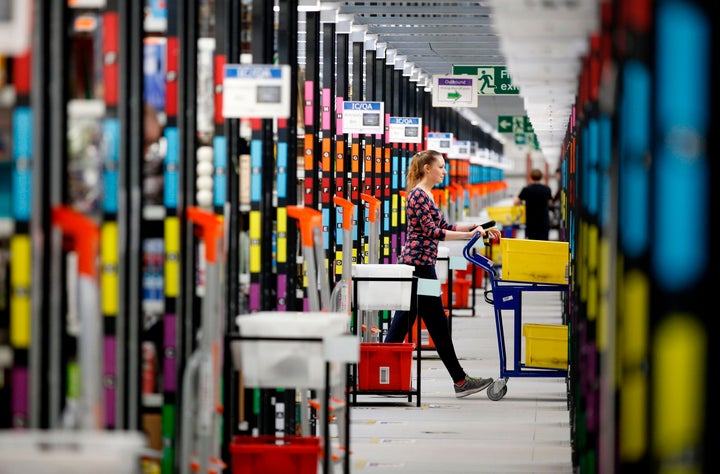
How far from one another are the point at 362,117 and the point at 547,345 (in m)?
3.92

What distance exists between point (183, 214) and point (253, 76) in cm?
95

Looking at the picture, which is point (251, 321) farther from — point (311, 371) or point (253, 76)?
point (253, 76)

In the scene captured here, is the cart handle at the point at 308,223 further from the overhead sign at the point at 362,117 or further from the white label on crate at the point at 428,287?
the overhead sign at the point at 362,117

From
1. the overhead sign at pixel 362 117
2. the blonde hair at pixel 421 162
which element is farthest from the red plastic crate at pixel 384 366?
the overhead sign at pixel 362 117

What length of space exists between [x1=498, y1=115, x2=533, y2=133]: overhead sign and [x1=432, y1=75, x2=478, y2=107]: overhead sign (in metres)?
17.3

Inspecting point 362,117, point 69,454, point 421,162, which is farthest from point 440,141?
point 69,454

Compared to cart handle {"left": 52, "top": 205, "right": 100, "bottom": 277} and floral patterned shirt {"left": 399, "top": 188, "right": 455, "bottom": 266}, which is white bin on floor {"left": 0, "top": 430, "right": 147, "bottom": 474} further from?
floral patterned shirt {"left": 399, "top": 188, "right": 455, "bottom": 266}

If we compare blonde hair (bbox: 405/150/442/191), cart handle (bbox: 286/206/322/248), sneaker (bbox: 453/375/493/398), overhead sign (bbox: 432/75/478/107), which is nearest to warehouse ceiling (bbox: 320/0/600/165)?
overhead sign (bbox: 432/75/478/107)

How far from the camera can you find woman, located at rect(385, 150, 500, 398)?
11.3 metres

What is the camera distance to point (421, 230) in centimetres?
1142

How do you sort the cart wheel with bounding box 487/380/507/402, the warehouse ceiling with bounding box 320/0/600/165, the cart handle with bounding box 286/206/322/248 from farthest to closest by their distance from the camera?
the cart wheel with bounding box 487/380/507/402 → the cart handle with bounding box 286/206/322/248 → the warehouse ceiling with bounding box 320/0/600/165

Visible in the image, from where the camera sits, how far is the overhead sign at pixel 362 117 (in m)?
13.8

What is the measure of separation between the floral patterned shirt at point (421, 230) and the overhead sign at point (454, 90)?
884 cm

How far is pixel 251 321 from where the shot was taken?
6.62 m
